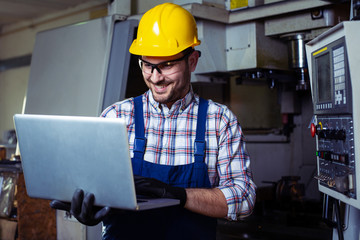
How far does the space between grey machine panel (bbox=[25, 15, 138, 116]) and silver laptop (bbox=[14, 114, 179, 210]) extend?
1.20m

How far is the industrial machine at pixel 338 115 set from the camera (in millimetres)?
1273

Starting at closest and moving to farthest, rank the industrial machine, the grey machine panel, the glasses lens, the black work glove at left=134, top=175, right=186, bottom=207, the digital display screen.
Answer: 1. the black work glove at left=134, top=175, right=186, bottom=207
2. the industrial machine
3. the glasses lens
4. the digital display screen
5. the grey machine panel

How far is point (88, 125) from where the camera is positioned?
3.33 feet

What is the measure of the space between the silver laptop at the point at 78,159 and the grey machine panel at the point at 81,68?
1.20 m

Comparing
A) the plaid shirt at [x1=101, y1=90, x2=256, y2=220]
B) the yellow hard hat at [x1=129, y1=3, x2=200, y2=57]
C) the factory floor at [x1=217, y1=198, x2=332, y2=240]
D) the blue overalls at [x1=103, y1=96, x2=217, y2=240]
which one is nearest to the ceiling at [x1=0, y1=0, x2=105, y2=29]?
the factory floor at [x1=217, y1=198, x2=332, y2=240]

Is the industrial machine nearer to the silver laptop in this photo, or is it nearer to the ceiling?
the silver laptop

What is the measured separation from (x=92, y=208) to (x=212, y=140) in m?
0.44

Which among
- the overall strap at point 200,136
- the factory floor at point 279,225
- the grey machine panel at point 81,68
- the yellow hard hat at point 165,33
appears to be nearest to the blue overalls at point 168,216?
the overall strap at point 200,136

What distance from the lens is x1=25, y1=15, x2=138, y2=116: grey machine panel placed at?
2.36 m

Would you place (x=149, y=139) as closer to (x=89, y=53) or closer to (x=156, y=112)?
(x=156, y=112)

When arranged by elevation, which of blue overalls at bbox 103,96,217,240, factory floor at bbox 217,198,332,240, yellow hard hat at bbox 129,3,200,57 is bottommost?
factory floor at bbox 217,198,332,240

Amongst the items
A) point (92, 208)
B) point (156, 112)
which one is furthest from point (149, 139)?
point (92, 208)

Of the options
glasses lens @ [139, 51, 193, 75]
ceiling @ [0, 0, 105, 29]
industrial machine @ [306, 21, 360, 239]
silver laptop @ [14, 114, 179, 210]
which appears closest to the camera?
silver laptop @ [14, 114, 179, 210]

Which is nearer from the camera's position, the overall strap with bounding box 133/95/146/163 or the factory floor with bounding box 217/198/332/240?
the overall strap with bounding box 133/95/146/163
